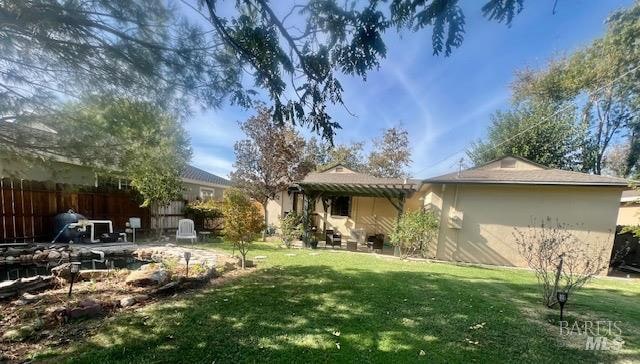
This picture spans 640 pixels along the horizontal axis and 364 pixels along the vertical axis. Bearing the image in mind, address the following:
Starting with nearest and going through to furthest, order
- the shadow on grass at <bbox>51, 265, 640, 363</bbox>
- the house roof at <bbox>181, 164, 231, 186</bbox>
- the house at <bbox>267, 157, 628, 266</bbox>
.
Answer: the shadow on grass at <bbox>51, 265, 640, 363</bbox> → the house at <bbox>267, 157, 628, 266</bbox> → the house roof at <bbox>181, 164, 231, 186</bbox>

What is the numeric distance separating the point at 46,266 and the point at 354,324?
9.74m

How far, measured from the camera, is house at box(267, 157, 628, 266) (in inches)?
412

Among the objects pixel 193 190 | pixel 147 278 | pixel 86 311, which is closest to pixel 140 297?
pixel 86 311

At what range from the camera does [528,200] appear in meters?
11.2

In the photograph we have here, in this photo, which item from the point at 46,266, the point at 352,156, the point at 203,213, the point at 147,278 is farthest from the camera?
the point at 352,156

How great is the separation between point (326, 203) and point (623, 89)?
20423 millimetres

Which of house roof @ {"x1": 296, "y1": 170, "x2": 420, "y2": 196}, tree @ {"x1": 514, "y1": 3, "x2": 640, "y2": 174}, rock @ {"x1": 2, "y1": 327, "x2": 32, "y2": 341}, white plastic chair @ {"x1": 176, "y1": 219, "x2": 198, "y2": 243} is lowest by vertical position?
white plastic chair @ {"x1": 176, "y1": 219, "x2": 198, "y2": 243}

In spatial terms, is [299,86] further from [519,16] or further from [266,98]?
[519,16]

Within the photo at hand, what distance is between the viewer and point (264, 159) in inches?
729

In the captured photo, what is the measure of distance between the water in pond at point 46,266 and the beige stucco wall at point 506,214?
11.9 m

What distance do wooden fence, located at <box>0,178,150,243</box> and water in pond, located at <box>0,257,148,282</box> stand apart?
2377mm

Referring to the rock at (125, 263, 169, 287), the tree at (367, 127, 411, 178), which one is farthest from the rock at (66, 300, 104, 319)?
the tree at (367, 127, 411, 178)

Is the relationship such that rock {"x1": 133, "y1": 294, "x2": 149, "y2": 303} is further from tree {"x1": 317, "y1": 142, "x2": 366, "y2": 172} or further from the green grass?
tree {"x1": 317, "y1": 142, "x2": 366, "y2": 172}

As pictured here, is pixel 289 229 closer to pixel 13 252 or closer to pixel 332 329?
pixel 332 329
